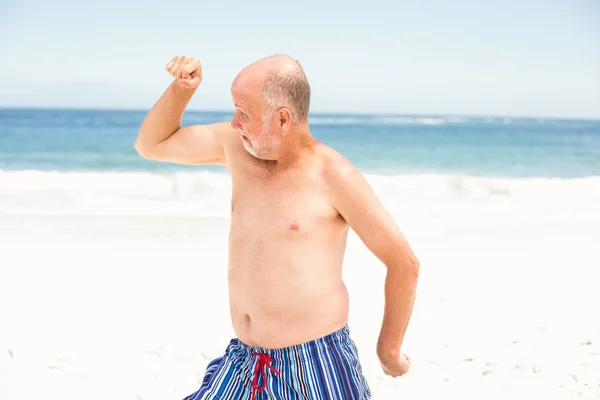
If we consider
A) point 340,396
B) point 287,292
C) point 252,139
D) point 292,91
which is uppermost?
point 292,91

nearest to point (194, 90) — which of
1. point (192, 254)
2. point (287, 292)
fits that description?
point (287, 292)

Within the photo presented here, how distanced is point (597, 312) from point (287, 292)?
3.80m

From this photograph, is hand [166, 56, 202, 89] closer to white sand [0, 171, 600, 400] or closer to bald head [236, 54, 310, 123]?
bald head [236, 54, 310, 123]

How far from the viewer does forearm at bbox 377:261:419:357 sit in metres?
1.67

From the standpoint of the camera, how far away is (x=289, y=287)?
179 cm

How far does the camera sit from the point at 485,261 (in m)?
6.29

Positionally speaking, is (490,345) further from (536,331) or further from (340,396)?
(340,396)

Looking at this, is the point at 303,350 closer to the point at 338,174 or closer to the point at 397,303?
the point at 397,303

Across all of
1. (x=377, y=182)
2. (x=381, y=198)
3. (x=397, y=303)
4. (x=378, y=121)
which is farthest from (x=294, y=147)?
(x=378, y=121)

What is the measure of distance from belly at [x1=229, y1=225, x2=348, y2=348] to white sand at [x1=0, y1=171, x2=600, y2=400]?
69.5 inches

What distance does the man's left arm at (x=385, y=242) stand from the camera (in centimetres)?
167

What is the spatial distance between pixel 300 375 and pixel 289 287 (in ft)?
0.77

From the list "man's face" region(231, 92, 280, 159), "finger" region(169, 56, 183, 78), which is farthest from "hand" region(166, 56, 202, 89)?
"man's face" region(231, 92, 280, 159)

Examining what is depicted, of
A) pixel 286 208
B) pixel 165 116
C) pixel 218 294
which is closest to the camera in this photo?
pixel 286 208
